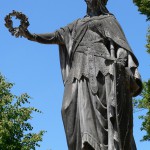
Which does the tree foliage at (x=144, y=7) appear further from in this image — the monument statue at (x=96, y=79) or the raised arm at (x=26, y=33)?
the raised arm at (x=26, y=33)

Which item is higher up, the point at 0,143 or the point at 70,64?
the point at 0,143

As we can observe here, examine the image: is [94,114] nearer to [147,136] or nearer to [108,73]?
[108,73]

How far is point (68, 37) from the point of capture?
327 inches

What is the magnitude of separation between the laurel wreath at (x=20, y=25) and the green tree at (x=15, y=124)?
16325 mm

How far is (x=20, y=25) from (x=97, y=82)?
5.82ft

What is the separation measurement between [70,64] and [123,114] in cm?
137

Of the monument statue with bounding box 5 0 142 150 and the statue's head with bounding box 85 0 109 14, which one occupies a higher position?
the statue's head with bounding box 85 0 109 14

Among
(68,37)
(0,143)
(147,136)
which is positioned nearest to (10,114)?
(0,143)

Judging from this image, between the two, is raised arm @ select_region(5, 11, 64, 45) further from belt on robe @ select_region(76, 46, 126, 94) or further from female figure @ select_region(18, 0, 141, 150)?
belt on robe @ select_region(76, 46, 126, 94)

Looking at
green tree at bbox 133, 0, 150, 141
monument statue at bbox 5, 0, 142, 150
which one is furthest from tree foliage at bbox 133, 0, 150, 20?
monument statue at bbox 5, 0, 142, 150

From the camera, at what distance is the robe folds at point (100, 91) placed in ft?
23.6

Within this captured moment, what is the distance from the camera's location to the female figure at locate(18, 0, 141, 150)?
7211 millimetres

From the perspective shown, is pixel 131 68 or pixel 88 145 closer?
pixel 88 145

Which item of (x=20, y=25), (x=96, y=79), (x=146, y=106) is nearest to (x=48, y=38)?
(x=20, y=25)
